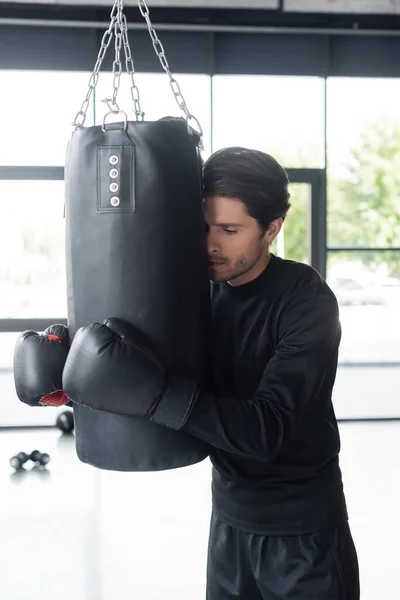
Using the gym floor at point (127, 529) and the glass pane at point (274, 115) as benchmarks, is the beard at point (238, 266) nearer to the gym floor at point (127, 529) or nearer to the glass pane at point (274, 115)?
the gym floor at point (127, 529)

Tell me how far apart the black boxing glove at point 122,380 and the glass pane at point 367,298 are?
4.25 m

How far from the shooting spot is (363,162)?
17.1 feet

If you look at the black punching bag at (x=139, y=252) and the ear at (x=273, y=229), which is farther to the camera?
the ear at (x=273, y=229)

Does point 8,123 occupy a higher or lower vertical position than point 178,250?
higher

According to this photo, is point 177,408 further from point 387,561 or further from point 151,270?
point 387,561

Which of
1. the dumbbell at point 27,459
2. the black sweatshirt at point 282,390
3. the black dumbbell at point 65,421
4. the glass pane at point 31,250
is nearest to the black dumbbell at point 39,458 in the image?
the dumbbell at point 27,459

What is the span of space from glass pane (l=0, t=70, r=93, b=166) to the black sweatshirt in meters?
3.81

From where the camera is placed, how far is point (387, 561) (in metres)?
2.67

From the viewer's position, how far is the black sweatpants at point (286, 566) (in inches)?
49.4

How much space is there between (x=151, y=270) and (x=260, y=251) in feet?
0.76

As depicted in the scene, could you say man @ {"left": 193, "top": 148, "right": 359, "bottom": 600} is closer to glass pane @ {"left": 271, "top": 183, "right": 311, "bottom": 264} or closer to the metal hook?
the metal hook

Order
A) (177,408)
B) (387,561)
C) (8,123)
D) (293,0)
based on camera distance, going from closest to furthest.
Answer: (177,408)
(387,561)
(293,0)
(8,123)

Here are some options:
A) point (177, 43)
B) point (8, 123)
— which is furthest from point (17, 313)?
point (177, 43)

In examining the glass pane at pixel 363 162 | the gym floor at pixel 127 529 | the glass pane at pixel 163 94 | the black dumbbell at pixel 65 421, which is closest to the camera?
the gym floor at pixel 127 529
